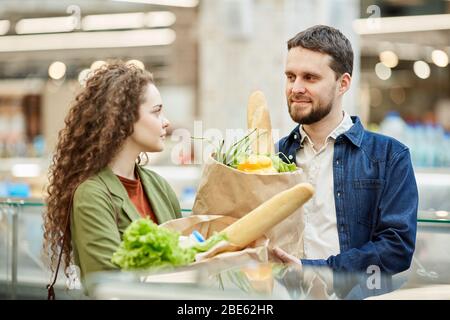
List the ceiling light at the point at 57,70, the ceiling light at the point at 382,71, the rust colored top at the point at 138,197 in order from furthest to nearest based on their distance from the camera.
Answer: the ceiling light at the point at 57,70, the ceiling light at the point at 382,71, the rust colored top at the point at 138,197

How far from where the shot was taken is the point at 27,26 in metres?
10.8

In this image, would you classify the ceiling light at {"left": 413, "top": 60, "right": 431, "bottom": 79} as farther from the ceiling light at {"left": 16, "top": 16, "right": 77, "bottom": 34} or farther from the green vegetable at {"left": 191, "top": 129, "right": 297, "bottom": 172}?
the green vegetable at {"left": 191, "top": 129, "right": 297, "bottom": 172}

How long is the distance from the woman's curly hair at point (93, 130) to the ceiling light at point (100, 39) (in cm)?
767

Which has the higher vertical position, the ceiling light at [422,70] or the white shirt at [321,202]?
the ceiling light at [422,70]

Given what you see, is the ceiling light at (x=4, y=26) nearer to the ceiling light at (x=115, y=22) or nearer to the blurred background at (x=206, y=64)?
the blurred background at (x=206, y=64)

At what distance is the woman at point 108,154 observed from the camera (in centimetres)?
213

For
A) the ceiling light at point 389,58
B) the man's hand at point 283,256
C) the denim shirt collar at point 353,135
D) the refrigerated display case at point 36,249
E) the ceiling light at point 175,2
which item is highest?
the ceiling light at point 175,2

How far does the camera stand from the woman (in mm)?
2133

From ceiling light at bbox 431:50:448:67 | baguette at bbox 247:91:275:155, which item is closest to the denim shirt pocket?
baguette at bbox 247:91:275:155

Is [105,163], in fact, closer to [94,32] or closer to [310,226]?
[310,226]

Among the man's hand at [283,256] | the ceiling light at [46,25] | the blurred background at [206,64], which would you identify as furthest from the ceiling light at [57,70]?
the man's hand at [283,256]

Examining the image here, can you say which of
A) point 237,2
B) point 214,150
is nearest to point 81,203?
point 214,150

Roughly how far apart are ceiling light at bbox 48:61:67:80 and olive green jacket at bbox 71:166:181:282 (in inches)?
343
